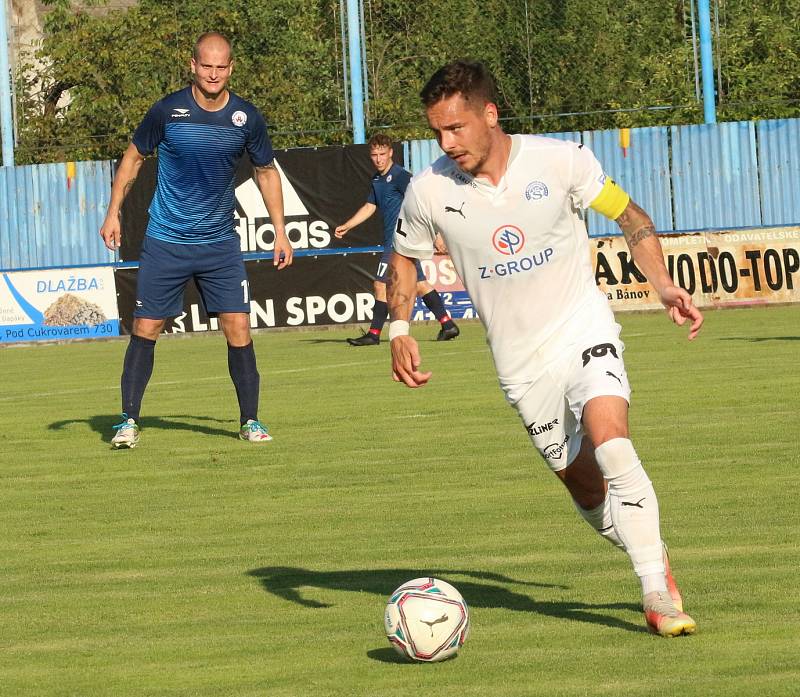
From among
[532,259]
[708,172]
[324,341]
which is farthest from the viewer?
[708,172]

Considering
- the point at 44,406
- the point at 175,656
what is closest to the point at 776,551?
the point at 175,656

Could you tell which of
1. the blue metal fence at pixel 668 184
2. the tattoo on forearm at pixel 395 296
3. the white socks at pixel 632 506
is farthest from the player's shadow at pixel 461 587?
the blue metal fence at pixel 668 184

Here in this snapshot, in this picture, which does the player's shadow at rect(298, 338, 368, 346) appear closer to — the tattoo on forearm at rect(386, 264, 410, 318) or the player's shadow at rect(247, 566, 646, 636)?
the player's shadow at rect(247, 566, 646, 636)

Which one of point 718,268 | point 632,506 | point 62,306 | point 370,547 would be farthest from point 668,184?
point 632,506

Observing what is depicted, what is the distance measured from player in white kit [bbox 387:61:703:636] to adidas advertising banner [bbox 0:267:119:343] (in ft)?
69.3

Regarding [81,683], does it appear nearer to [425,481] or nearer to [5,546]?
[5,546]

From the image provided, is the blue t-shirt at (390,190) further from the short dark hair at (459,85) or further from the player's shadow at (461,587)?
the short dark hair at (459,85)

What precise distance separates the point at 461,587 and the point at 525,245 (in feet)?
4.54

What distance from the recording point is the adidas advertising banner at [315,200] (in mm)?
26906

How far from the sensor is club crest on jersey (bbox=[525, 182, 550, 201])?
633 centimetres

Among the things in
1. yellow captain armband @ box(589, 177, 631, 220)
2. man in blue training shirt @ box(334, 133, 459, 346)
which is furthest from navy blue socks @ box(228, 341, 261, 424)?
man in blue training shirt @ box(334, 133, 459, 346)

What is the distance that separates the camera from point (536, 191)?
6.34 meters

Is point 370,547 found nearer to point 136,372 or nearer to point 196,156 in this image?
point 196,156

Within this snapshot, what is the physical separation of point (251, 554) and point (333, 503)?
4.71 ft
